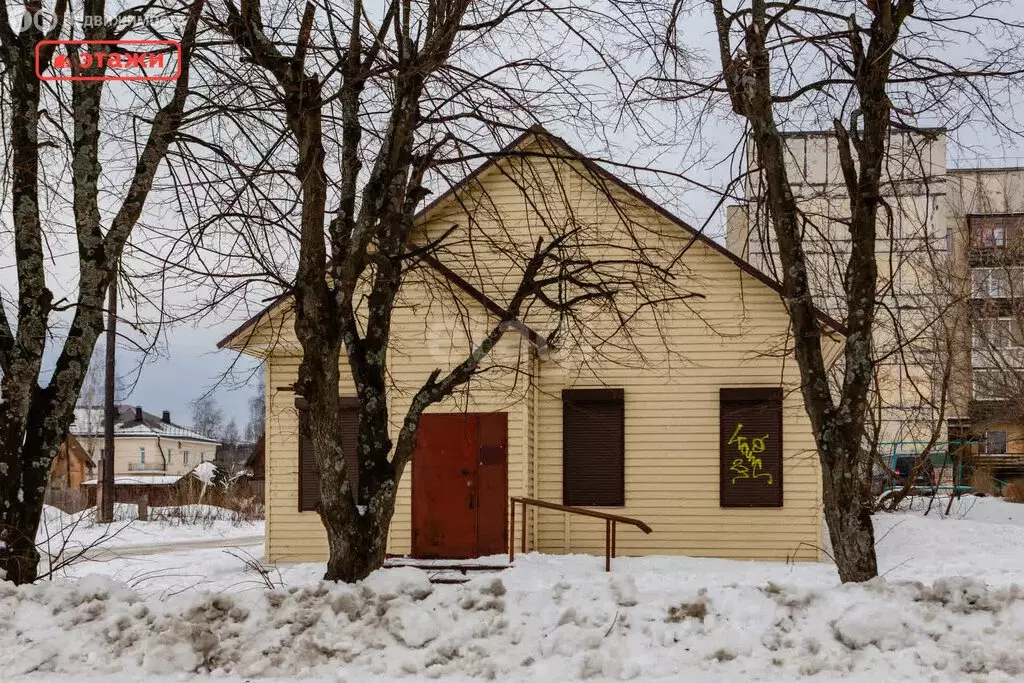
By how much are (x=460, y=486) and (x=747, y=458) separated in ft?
15.3

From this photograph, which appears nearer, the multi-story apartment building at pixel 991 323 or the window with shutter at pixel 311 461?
the window with shutter at pixel 311 461

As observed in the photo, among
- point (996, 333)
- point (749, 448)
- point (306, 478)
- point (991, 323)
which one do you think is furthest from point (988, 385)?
point (306, 478)

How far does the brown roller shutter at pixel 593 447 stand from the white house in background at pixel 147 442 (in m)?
63.2

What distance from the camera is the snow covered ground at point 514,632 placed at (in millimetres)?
6688

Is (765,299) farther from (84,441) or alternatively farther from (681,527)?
(84,441)

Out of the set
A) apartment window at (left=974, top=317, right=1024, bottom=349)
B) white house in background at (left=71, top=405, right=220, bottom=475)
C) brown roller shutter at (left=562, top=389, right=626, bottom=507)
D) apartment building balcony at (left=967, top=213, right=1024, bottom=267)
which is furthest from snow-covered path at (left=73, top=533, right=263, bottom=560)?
white house in background at (left=71, top=405, right=220, bottom=475)

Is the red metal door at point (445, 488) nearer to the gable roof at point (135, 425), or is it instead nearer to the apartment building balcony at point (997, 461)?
the apartment building balcony at point (997, 461)

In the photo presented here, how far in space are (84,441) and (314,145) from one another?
219 feet

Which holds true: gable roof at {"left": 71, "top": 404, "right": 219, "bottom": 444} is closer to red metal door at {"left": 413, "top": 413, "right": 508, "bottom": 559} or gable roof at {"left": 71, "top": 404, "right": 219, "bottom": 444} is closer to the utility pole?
the utility pole

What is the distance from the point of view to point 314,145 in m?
8.58

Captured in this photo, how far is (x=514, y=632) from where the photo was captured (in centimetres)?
717

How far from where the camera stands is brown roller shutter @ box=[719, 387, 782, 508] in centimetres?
1623

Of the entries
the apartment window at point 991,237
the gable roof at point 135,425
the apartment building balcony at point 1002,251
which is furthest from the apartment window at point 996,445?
the gable roof at point 135,425

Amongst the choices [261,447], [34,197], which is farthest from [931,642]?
[261,447]
